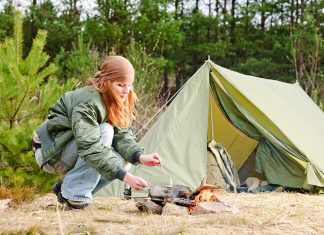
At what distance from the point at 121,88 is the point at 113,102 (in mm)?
91

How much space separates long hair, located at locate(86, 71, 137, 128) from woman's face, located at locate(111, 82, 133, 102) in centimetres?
2

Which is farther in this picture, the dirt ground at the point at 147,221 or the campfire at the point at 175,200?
the campfire at the point at 175,200

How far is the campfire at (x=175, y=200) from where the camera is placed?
315 cm

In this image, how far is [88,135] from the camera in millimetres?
2822

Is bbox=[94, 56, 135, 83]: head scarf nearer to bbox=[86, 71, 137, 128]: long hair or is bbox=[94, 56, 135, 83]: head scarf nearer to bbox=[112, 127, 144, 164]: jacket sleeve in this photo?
bbox=[86, 71, 137, 128]: long hair

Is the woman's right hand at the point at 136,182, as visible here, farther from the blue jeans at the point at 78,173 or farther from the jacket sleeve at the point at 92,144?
the blue jeans at the point at 78,173

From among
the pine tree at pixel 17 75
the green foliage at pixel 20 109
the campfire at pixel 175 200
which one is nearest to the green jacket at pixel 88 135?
the campfire at pixel 175 200

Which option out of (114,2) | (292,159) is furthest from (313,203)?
(114,2)

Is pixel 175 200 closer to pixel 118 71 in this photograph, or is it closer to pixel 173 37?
pixel 118 71

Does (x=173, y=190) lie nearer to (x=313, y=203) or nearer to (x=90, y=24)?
(x=313, y=203)

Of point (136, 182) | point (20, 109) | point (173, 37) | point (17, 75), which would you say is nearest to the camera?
point (136, 182)

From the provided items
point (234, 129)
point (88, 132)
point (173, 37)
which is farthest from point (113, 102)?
point (173, 37)

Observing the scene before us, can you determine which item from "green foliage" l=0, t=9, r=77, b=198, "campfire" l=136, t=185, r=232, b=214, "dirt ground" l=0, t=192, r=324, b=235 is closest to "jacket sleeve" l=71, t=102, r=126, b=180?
"dirt ground" l=0, t=192, r=324, b=235

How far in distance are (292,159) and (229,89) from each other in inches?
32.3
